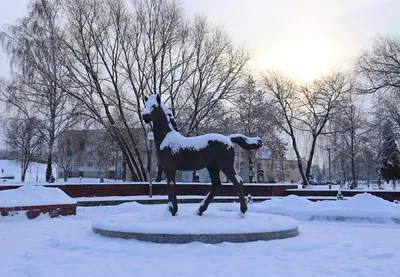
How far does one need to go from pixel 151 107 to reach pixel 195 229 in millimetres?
3519

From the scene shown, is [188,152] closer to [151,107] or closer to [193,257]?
[151,107]

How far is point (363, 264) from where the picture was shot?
6.73m

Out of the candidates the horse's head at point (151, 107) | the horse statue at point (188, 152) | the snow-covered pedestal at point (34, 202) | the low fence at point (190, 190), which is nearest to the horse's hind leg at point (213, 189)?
the horse statue at point (188, 152)

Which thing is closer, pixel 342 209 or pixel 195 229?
pixel 195 229

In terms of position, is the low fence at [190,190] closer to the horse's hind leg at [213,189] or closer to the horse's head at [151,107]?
the horse's head at [151,107]

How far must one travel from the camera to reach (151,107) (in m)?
10.5

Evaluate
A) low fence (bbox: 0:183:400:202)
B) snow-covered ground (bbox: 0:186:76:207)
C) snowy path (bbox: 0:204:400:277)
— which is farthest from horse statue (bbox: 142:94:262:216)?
low fence (bbox: 0:183:400:202)

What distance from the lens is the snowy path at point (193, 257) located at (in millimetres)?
6133

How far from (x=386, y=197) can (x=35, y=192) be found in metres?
16.9

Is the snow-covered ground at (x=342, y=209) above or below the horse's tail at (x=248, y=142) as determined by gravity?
below

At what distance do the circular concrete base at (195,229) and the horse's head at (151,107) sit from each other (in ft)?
8.28

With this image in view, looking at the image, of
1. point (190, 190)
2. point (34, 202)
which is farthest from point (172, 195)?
point (190, 190)

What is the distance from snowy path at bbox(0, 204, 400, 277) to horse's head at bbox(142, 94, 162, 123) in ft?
10.2

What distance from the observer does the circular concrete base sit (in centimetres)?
841
